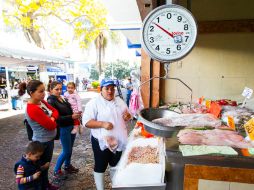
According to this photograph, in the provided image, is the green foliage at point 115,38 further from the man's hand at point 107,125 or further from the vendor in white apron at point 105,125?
the man's hand at point 107,125

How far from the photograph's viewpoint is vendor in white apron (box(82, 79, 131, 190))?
2711 mm

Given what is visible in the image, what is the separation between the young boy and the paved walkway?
1009mm

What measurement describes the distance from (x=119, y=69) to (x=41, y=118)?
136 feet

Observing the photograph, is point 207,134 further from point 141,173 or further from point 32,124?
point 32,124

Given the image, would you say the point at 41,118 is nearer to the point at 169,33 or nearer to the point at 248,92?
the point at 169,33

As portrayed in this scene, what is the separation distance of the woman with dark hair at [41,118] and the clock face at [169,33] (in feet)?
5.40

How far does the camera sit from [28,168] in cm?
256

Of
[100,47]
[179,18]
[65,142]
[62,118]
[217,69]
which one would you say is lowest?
[65,142]

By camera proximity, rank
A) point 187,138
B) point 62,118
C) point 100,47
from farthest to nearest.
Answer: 1. point 100,47
2. point 62,118
3. point 187,138

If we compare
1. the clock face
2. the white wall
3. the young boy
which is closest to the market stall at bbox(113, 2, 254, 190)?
the clock face

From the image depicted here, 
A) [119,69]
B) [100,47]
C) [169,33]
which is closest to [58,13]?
[169,33]

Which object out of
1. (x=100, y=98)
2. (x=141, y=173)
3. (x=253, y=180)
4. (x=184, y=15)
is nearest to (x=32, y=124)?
(x=100, y=98)

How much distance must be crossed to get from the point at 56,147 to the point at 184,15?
4534 millimetres

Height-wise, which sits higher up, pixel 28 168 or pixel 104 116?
pixel 104 116
